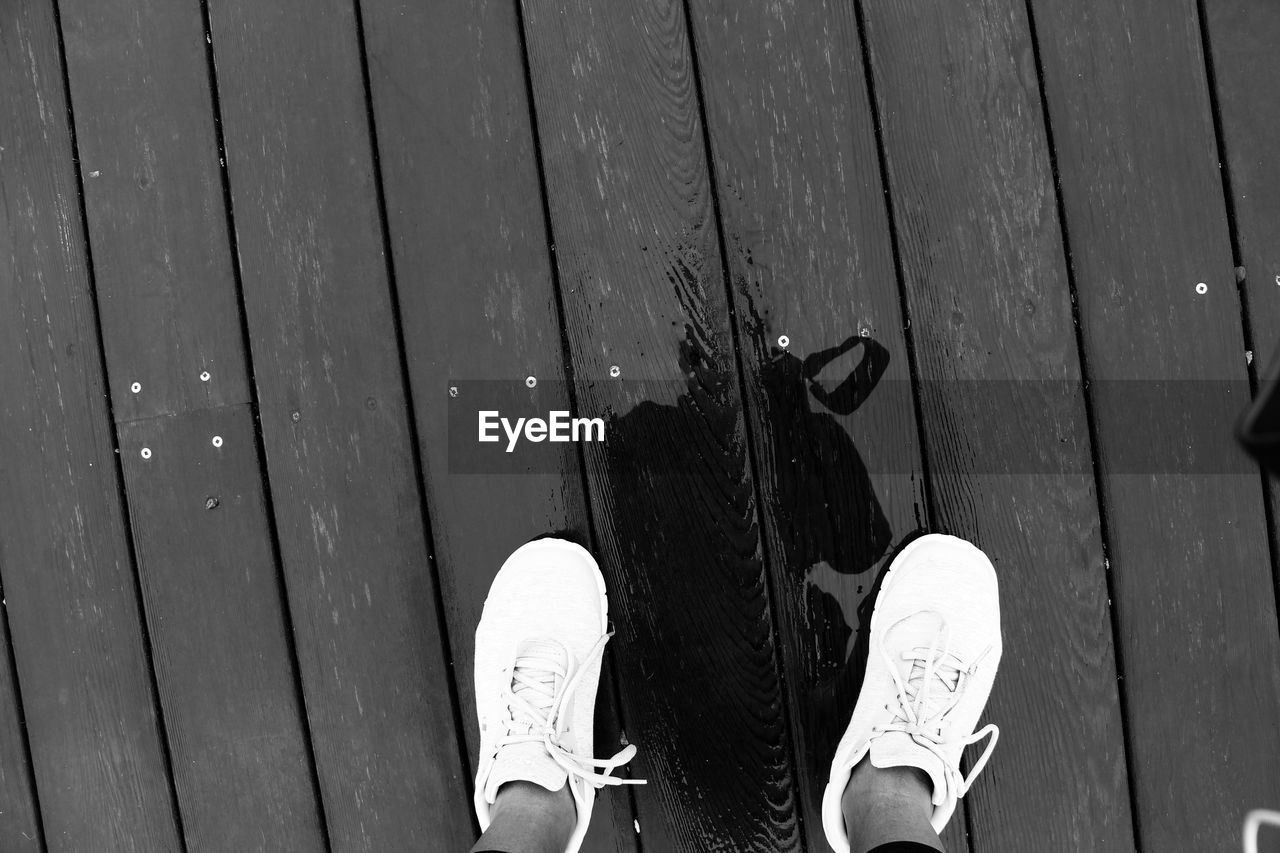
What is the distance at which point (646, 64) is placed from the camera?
1.07 metres

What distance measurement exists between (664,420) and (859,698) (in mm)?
456

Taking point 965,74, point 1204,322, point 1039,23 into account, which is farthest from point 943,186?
point 1204,322

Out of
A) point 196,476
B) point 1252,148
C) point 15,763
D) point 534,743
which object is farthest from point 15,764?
point 1252,148

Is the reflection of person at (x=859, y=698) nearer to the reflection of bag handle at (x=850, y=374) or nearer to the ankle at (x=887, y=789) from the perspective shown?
the ankle at (x=887, y=789)

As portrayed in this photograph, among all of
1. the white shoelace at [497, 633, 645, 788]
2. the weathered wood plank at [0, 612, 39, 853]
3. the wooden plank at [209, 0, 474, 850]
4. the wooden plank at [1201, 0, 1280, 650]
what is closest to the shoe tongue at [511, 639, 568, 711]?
the white shoelace at [497, 633, 645, 788]

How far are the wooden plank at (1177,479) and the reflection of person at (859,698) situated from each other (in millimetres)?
225

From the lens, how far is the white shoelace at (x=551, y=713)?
1019mm

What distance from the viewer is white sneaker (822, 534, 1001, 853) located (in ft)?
3.34

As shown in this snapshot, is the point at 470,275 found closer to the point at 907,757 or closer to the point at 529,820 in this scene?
the point at 529,820

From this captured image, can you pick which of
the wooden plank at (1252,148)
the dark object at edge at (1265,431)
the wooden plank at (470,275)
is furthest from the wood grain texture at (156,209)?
the wooden plank at (1252,148)

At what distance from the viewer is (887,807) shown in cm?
96

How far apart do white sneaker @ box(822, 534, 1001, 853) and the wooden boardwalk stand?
4cm

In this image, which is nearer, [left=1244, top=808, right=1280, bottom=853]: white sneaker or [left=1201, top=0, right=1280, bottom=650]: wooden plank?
[left=1244, top=808, right=1280, bottom=853]: white sneaker

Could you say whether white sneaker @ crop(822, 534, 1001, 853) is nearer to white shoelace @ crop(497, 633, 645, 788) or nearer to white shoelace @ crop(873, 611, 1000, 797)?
white shoelace @ crop(873, 611, 1000, 797)
